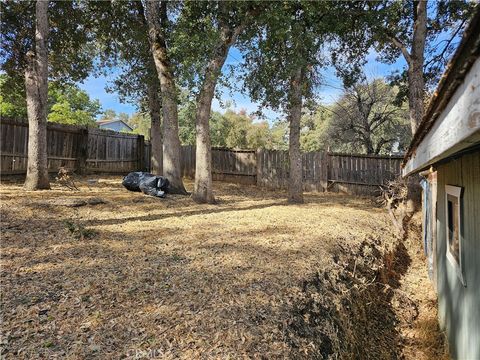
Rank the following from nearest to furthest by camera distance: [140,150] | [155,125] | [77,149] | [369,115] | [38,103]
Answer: [38,103], [77,149], [155,125], [140,150], [369,115]

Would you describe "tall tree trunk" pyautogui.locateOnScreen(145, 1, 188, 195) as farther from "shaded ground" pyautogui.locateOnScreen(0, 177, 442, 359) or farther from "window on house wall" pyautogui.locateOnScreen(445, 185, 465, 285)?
"window on house wall" pyautogui.locateOnScreen(445, 185, 465, 285)

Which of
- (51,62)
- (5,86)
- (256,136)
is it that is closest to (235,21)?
(51,62)

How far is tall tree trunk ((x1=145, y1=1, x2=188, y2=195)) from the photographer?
833 cm

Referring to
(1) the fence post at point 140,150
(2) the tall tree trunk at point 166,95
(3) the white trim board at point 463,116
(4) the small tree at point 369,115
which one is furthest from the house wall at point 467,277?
(1) the fence post at point 140,150

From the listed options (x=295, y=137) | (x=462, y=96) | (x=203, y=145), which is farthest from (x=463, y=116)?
(x=295, y=137)

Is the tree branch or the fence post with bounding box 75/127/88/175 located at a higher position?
the tree branch

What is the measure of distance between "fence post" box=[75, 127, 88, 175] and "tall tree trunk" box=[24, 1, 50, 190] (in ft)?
14.5

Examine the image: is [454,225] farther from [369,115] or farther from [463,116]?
[369,115]

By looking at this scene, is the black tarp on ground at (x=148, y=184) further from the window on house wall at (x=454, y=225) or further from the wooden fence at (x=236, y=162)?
the window on house wall at (x=454, y=225)

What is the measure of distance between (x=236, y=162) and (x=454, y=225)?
1076 cm

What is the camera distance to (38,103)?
287 inches

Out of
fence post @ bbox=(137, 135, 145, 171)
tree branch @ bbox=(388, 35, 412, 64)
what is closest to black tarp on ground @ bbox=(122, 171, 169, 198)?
fence post @ bbox=(137, 135, 145, 171)

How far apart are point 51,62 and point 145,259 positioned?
11511mm

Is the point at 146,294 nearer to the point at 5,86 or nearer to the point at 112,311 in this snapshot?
the point at 112,311
